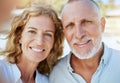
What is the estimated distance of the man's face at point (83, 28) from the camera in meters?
1.31

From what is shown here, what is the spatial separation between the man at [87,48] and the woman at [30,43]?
72 mm

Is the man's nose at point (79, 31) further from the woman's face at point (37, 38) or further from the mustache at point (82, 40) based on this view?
the woman's face at point (37, 38)

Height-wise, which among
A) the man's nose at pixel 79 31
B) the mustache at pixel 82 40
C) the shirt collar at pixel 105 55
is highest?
the man's nose at pixel 79 31

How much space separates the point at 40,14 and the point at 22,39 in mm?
148

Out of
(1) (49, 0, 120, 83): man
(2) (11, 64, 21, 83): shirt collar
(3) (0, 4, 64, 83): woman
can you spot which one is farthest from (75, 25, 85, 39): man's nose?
(2) (11, 64, 21, 83): shirt collar

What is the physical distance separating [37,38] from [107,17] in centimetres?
36

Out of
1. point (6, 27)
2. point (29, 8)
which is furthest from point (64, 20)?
point (6, 27)

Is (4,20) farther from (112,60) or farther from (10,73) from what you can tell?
(112,60)

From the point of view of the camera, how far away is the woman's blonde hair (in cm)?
133

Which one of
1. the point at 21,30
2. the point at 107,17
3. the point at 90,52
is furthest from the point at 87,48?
the point at 21,30

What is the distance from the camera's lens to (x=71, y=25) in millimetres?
1329

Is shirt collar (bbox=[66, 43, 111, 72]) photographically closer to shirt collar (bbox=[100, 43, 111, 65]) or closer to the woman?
shirt collar (bbox=[100, 43, 111, 65])

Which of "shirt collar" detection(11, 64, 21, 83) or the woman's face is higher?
the woman's face

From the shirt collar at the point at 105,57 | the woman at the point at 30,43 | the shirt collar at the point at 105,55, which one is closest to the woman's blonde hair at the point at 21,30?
the woman at the point at 30,43
